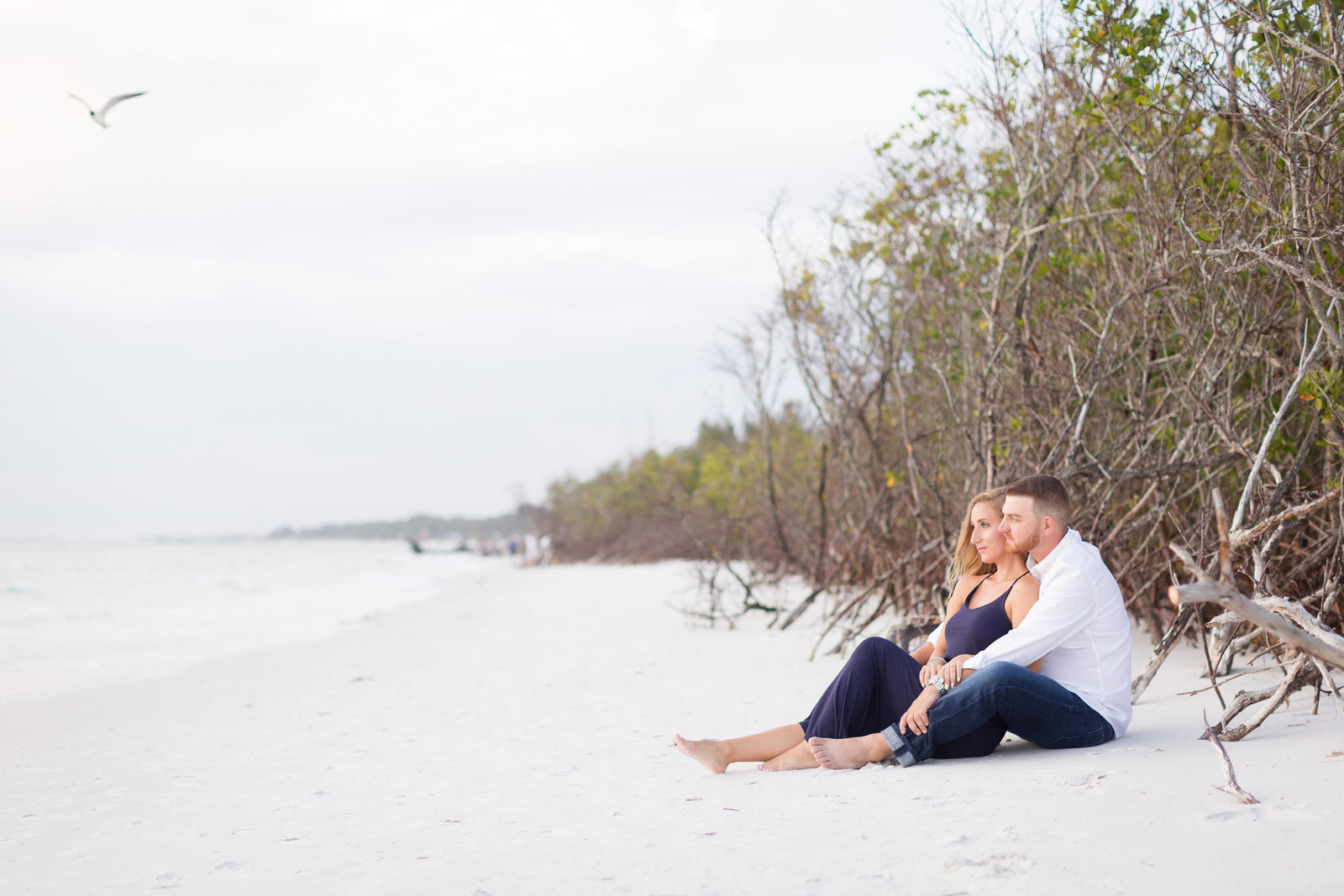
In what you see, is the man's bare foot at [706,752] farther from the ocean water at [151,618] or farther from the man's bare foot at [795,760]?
the ocean water at [151,618]

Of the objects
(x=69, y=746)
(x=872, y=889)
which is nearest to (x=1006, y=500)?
(x=872, y=889)

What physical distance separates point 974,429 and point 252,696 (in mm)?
5497

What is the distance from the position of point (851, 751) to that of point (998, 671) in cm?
59

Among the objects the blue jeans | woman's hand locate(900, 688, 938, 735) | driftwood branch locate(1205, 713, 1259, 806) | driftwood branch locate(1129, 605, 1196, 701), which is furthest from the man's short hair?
driftwood branch locate(1129, 605, 1196, 701)

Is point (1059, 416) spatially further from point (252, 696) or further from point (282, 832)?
point (252, 696)

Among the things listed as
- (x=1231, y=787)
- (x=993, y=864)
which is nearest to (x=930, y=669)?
(x=1231, y=787)

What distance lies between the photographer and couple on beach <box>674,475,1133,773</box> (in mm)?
3309

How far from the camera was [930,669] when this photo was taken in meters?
3.47

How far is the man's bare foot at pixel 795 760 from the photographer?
3.58 meters

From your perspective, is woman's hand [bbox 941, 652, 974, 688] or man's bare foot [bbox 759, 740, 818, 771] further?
man's bare foot [bbox 759, 740, 818, 771]

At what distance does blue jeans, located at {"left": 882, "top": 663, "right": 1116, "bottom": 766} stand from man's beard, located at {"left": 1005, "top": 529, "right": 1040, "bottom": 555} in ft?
1.49

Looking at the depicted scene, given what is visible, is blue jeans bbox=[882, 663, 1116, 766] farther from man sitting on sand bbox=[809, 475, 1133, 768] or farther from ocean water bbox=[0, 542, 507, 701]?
ocean water bbox=[0, 542, 507, 701]

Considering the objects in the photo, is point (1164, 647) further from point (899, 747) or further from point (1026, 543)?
point (899, 747)

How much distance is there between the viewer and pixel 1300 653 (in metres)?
3.37
